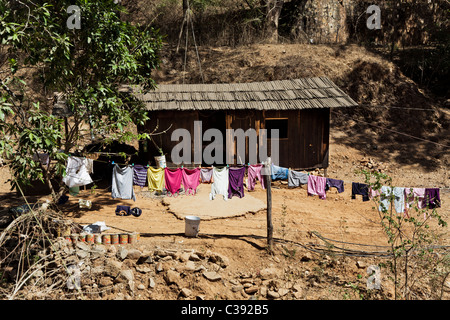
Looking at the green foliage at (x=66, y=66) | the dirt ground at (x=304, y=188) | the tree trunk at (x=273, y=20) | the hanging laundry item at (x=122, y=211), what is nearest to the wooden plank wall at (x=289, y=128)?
the dirt ground at (x=304, y=188)

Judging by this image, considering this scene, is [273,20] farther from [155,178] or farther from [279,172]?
[155,178]

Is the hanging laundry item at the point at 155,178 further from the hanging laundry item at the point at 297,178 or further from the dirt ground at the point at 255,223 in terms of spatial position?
the hanging laundry item at the point at 297,178

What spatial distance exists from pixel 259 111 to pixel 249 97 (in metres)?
0.73

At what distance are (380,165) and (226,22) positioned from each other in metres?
17.5

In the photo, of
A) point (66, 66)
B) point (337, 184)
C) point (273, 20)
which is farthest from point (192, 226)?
point (273, 20)

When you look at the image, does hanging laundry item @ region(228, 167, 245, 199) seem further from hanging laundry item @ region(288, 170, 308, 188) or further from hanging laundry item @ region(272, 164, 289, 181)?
hanging laundry item @ region(288, 170, 308, 188)

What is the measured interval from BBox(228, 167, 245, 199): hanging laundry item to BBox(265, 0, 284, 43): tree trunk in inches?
779

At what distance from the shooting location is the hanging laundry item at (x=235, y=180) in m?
11.5

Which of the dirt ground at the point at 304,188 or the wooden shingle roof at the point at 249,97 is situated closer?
the dirt ground at the point at 304,188

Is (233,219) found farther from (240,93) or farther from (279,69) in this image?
(279,69)

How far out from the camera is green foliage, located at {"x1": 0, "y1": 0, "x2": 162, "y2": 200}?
341 inches

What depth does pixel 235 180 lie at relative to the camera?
38.1 ft

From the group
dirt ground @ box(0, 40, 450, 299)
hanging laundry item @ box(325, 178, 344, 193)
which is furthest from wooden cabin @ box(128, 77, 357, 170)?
hanging laundry item @ box(325, 178, 344, 193)

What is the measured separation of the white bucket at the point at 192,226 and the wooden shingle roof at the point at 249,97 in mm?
6281
